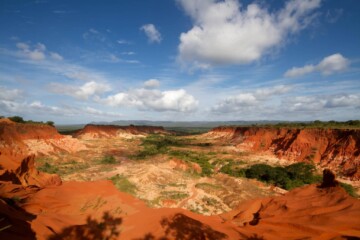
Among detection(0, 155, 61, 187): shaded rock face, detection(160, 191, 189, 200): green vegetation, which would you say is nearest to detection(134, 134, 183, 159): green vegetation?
detection(160, 191, 189, 200): green vegetation

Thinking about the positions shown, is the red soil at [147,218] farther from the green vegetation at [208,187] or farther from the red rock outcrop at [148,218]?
the green vegetation at [208,187]

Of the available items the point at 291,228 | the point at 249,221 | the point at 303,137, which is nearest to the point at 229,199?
the point at 249,221

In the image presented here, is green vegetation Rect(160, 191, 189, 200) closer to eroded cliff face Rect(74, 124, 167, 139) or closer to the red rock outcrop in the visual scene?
the red rock outcrop

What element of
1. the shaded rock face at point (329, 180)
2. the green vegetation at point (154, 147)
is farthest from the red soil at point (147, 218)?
the green vegetation at point (154, 147)

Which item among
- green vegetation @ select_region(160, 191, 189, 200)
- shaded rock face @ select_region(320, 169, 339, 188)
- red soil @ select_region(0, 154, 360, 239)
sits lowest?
green vegetation @ select_region(160, 191, 189, 200)

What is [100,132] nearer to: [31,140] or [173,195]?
[31,140]

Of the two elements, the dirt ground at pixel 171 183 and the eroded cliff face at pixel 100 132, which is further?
the eroded cliff face at pixel 100 132

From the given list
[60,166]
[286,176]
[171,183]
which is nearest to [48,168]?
[60,166]
